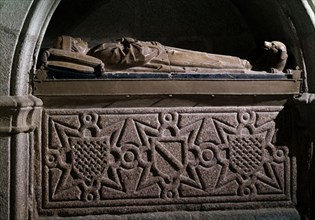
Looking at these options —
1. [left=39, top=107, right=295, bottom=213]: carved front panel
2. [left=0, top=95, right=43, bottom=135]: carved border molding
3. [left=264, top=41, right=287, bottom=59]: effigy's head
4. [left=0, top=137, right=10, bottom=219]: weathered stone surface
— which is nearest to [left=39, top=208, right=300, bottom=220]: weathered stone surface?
[left=39, top=107, right=295, bottom=213]: carved front panel

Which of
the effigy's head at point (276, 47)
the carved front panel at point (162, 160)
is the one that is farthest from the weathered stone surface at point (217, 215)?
the effigy's head at point (276, 47)

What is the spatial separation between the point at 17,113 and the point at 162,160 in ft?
2.97

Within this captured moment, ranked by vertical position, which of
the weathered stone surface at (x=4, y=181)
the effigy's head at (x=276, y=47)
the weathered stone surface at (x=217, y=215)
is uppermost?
the effigy's head at (x=276, y=47)

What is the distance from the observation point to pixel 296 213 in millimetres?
2678

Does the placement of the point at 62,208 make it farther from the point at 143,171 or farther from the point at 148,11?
the point at 148,11

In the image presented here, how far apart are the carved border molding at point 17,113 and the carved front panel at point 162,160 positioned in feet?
0.53

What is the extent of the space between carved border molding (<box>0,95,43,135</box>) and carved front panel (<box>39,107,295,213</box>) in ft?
0.53

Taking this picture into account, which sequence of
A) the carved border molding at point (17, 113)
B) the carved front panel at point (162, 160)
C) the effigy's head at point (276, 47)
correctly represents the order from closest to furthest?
1. the carved border molding at point (17, 113)
2. the carved front panel at point (162, 160)
3. the effigy's head at point (276, 47)

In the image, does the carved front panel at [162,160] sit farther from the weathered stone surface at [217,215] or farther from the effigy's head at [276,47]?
the effigy's head at [276,47]

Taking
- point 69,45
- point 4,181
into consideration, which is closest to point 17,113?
point 4,181

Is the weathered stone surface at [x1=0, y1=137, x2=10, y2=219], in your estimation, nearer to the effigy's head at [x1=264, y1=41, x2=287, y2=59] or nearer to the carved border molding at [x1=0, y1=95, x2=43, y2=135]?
the carved border molding at [x1=0, y1=95, x2=43, y2=135]

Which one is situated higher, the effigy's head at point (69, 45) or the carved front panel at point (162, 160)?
the effigy's head at point (69, 45)

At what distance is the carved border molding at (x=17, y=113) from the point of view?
2.23m

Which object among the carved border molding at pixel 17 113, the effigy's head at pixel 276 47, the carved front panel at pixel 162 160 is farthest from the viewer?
the effigy's head at pixel 276 47
